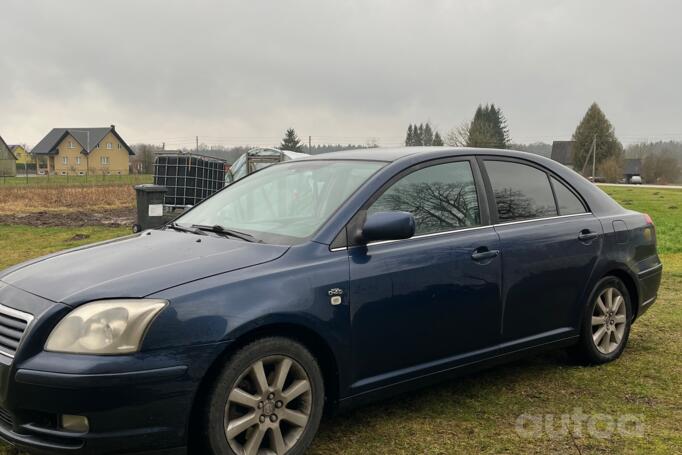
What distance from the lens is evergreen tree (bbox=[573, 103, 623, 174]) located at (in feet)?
262

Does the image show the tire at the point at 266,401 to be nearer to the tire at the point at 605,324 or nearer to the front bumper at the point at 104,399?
the front bumper at the point at 104,399

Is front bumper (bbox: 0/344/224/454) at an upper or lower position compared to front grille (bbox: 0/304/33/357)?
lower

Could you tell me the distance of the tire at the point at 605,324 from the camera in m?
4.37

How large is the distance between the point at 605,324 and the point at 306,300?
8.81 ft

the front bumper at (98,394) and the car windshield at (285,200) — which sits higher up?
the car windshield at (285,200)

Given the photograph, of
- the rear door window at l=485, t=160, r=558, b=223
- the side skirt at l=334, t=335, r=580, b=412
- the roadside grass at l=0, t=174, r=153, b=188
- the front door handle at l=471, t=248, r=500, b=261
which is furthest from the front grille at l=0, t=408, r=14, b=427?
the roadside grass at l=0, t=174, r=153, b=188

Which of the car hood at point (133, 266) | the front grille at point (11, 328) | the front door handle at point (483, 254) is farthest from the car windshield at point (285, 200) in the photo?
the front grille at point (11, 328)

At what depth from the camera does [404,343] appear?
332 centimetres

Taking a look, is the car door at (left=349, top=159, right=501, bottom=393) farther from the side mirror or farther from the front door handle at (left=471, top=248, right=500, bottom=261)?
the side mirror

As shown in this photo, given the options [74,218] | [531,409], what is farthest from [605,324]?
[74,218]

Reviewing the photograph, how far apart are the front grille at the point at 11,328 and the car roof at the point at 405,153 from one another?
2.11m

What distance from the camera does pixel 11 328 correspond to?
268cm

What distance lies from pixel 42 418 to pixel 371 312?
159 centimetres

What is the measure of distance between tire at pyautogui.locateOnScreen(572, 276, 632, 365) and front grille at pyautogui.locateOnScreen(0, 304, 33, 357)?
3.56 m
